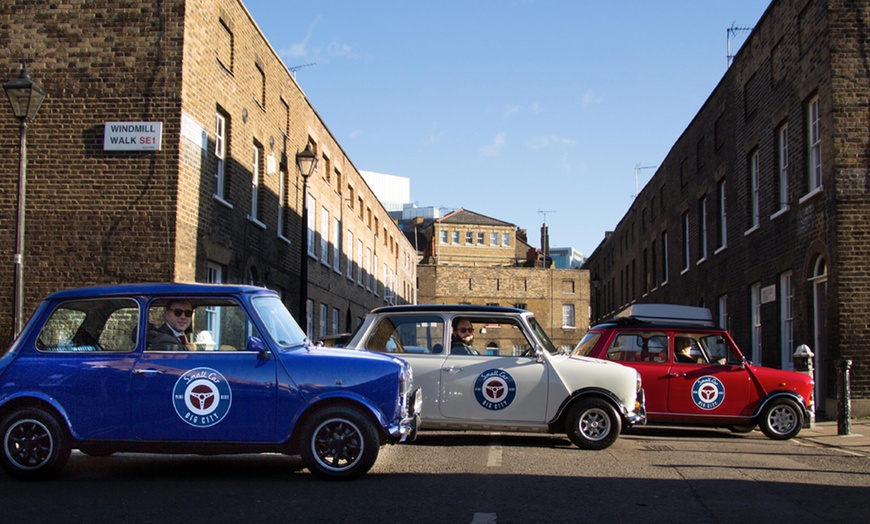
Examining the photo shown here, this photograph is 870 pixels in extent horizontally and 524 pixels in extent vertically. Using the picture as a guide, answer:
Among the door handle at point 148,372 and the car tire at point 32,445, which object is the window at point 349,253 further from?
the car tire at point 32,445

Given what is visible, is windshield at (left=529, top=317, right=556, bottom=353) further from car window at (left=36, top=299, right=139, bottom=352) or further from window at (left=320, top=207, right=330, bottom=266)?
window at (left=320, top=207, right=330, bottom=266)

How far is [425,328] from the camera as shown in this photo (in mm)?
11055

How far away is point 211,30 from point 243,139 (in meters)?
3.00

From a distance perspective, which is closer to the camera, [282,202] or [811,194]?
[811,194]

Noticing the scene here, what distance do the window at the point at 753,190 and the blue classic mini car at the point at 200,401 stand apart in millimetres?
16405

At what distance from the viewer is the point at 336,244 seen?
110 ft

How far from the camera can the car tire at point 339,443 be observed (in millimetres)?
7895

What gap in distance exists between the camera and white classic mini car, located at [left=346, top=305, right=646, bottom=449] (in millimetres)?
10734

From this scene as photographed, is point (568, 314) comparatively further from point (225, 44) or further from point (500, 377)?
point (500, 377)

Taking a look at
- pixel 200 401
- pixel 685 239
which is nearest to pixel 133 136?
pixel 200 401

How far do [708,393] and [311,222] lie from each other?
17.3 m

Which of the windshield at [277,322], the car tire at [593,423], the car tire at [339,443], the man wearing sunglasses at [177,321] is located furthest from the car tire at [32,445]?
the car tire at [593,423]

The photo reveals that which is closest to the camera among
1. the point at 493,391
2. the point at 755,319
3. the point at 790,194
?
the point at 493,391

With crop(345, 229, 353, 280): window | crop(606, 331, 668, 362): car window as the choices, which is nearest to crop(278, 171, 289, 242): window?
crop(345, 229, 353, 280): window
